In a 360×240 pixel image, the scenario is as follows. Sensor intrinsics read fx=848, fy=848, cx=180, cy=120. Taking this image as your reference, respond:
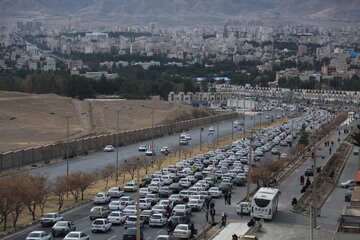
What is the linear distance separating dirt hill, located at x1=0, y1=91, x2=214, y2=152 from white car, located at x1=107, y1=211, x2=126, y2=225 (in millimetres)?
23054

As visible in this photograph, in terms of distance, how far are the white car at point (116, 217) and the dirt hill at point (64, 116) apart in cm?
2305

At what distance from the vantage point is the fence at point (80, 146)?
39303mm

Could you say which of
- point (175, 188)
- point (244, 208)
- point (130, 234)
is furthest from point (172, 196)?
point (130, 234)

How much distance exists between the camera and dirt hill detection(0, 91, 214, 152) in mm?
53906

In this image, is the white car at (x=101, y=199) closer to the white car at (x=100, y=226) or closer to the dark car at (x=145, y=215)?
the dark car at (x=145, y=215)

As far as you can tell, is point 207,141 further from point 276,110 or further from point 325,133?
point 276,110

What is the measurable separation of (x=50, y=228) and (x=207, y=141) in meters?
33.9

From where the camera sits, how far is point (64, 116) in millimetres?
59875

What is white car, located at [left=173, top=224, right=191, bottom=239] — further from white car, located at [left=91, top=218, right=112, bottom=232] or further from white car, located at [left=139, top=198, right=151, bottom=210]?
white car, located at [left=139, top=198, right=151, bottom=210]

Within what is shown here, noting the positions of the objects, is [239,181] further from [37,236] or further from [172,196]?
[37,236]

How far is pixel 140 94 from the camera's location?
86188 mm

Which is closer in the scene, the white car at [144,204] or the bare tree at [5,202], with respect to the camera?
the bare tree at [5,202]

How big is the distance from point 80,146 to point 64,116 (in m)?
13.2

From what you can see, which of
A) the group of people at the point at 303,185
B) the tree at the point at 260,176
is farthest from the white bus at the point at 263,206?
the tree at the point at 260,176
